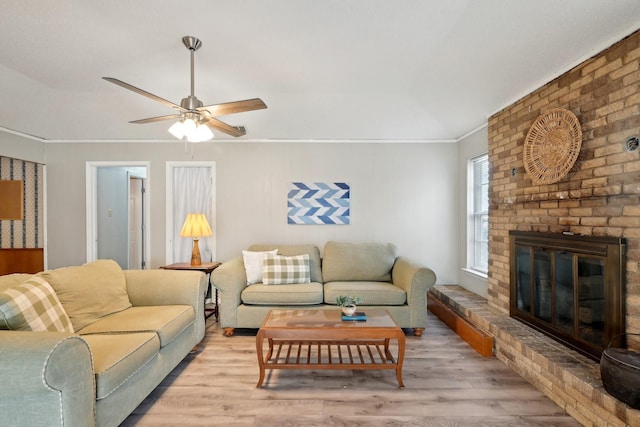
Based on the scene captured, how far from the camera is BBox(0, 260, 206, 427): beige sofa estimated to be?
1363mm

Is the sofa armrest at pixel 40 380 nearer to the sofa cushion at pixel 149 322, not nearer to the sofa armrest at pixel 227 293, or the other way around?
the sofa cushion at pixel 149 322

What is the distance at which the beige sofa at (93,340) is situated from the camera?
4.47 ft

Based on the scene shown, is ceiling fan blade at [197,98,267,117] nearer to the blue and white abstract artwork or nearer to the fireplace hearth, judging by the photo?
the blue and white abstract artwork

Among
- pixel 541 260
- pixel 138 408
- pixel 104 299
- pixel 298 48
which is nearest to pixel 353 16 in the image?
pixel 298 48

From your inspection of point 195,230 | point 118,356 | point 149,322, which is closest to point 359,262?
point 195,230

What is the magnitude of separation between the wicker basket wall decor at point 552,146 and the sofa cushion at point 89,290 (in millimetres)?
3609

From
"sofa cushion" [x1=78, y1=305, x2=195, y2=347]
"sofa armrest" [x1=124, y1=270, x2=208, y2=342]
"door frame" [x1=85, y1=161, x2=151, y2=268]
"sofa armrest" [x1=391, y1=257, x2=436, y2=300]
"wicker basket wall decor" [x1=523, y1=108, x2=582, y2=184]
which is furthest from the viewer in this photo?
"door frame" [x1=85, y1=161, x2=151, y2=268]

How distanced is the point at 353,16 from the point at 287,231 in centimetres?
286

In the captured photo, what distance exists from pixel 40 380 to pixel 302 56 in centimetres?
264

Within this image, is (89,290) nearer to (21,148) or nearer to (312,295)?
(312,295)

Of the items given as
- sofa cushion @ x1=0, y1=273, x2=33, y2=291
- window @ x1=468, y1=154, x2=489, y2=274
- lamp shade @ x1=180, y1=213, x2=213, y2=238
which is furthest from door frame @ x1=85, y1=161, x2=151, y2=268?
Result: window @ x1=468, y1=154, x2=489, y2=274


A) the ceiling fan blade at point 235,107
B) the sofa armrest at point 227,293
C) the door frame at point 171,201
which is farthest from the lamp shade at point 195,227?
the ceiling fan blade at point 235,107

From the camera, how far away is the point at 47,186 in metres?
4.36

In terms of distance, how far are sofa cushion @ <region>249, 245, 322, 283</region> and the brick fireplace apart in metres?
2.04
